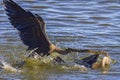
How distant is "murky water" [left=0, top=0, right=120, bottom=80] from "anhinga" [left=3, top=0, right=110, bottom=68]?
0.41m

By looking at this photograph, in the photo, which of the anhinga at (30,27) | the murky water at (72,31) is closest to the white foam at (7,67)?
the murky water at (72,31)

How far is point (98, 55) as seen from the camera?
9.52 m

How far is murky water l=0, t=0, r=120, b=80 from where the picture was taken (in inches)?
370

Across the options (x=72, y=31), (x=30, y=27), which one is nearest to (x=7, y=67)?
(x=30, y=27)

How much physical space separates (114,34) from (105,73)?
258 cm

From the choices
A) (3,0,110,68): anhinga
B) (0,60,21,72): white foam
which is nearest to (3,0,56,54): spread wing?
(3,0,110,68): anhinga

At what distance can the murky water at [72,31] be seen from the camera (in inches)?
370

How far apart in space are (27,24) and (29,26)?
51mm

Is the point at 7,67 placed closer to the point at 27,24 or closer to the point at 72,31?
the point at 27,24

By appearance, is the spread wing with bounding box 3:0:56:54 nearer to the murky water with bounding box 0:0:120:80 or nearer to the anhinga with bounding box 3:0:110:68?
the anhinga with bounding box 3:0:110:68

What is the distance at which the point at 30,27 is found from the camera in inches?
373

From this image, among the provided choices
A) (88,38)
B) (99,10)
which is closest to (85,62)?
(88,38)

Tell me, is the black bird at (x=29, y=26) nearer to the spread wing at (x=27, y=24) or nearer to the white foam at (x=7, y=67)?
the spread wing at (x=27, y=24)

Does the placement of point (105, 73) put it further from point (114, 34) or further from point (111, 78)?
point (114, 34)
